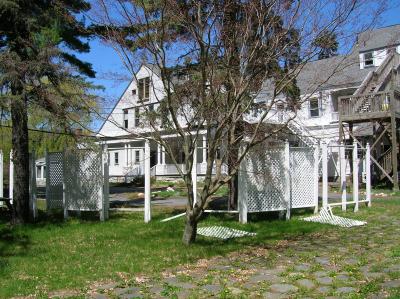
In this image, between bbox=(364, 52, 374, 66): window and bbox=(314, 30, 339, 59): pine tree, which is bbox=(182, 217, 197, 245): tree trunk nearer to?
bbox=(314, 30, 339, 59): pine tree

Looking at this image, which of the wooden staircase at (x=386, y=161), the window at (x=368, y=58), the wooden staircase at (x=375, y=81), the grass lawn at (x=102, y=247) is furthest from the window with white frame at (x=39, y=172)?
the grass lawn at (x=102, y=247)

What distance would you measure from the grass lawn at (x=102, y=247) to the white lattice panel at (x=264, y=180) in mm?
415

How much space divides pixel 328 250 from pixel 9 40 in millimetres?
8330

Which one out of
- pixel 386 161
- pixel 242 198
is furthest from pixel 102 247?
pixel 386 161

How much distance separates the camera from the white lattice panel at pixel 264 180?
36.9ft

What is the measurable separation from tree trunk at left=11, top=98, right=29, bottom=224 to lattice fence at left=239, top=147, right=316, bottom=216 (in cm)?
497

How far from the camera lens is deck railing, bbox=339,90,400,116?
21.2 meters

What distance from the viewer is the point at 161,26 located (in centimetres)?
781

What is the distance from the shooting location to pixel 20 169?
37.1 feet

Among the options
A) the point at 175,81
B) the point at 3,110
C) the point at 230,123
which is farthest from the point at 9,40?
the point at 230,123

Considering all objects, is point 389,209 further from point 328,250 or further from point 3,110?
point 3,110

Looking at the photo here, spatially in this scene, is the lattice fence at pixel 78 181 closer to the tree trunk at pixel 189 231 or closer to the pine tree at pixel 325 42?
the tree trunk at pixel 189 231

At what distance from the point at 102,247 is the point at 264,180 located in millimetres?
4491

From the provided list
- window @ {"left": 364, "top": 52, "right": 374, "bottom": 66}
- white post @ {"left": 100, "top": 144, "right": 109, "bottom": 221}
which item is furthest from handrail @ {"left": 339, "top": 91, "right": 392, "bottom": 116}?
white post @ {"left": 100, "top": 144, "right": 109, "bottom": 221}
